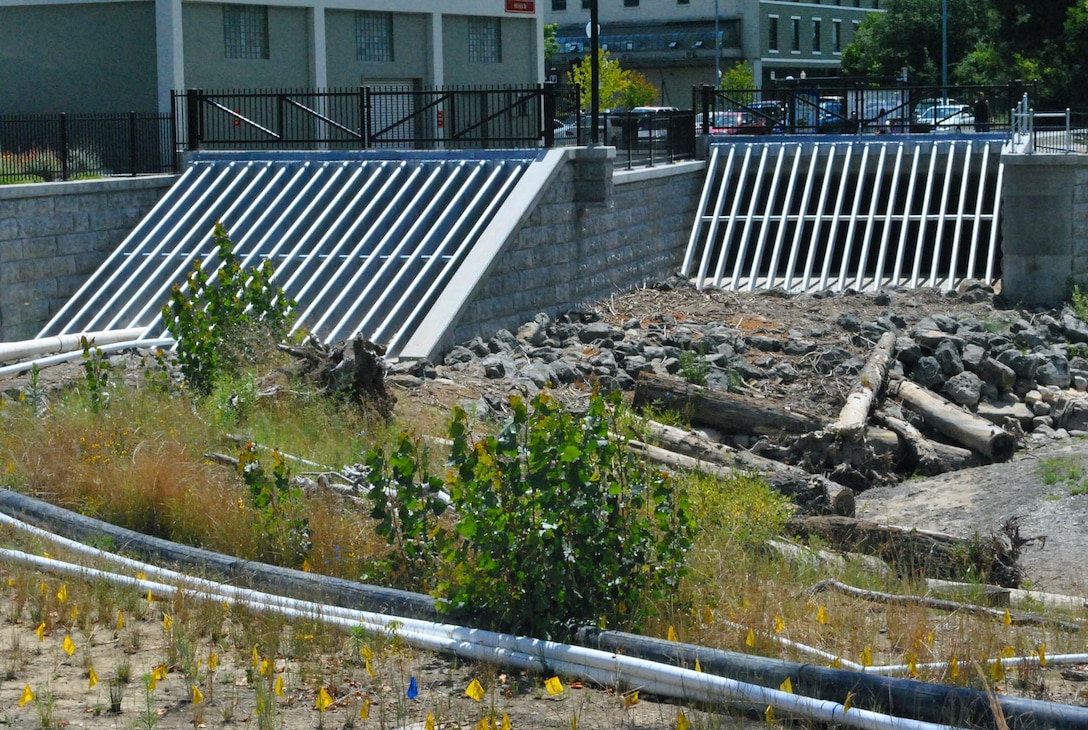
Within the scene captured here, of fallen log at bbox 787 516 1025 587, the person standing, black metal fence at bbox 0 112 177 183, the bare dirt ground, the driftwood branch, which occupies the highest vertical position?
the person standing

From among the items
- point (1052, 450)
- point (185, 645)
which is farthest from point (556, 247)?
point (185, 645)

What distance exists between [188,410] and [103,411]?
700 millimetres

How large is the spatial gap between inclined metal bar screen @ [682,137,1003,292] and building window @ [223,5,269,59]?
34.5ft

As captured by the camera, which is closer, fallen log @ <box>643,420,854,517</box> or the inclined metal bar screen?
fallen log @ <box>643,420,854,517</box>

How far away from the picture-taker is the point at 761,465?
13898mm

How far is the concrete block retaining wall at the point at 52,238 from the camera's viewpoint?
1895cm

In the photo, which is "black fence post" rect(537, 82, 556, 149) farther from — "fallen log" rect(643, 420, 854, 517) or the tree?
the tree

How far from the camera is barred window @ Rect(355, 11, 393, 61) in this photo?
33469mm

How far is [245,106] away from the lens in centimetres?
2878

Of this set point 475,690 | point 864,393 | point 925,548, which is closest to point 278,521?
point 475,690

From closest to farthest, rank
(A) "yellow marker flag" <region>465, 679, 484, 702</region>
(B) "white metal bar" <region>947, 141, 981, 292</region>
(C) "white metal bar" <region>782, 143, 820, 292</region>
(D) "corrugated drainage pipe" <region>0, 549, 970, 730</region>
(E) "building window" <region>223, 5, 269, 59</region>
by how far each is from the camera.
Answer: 1. (D) "corrugated drainage pipe" <region>0, 549, 970, 730</region>
2. (A) "yellow marker flag" <region>465, 679, 484, 702</region>
3. (B) "white metal bar" <region>947, 141, 981, 292</region>
4. (C) "white metal bar" <region>782, 143, 820, 292</region>
5. (E) "building window" <region>223, 5, 269, 59</region>

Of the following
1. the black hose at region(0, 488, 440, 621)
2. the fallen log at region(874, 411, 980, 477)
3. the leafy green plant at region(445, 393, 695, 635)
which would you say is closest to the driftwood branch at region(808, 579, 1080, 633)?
the leafy green plant at region(445, 393, 695, 635)

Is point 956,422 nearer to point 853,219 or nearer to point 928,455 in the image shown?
point 928,455

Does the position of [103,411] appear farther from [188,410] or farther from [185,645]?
[185,645]
